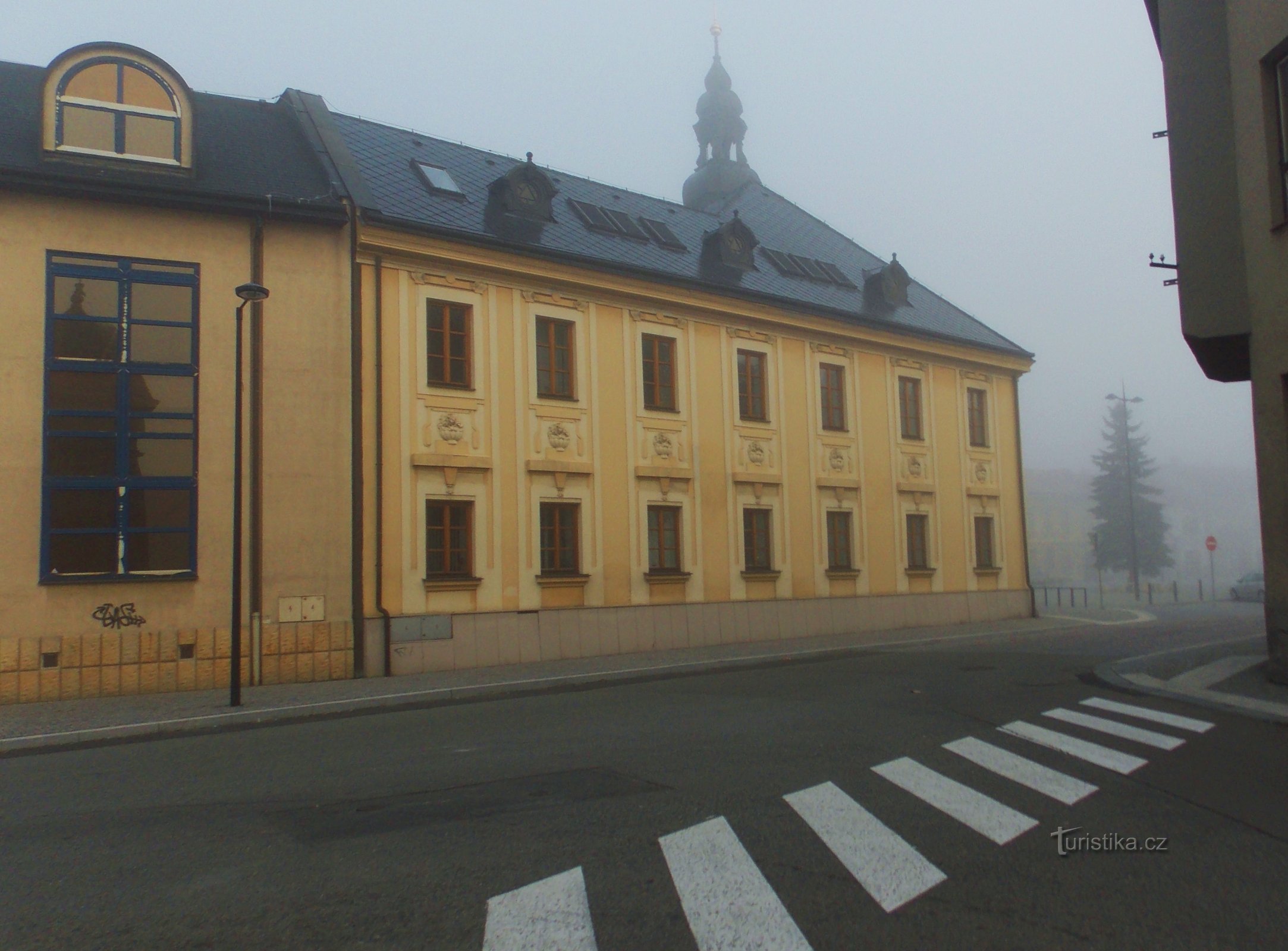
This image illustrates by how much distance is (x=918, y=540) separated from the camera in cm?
2906

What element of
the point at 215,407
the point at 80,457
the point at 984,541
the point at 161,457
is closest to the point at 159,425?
the point at 161,457

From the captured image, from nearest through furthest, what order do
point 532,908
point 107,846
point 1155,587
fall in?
point 532,908
point 107,846
point 1155,587

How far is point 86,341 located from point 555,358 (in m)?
8.45

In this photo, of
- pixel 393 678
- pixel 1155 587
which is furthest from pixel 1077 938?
pixel 1155 587

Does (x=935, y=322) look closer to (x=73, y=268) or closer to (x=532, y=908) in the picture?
(x=73, y=268)

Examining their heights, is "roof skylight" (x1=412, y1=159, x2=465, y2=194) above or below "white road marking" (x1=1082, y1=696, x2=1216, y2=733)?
above

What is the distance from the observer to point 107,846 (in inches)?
233

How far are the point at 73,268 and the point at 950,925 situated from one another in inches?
671

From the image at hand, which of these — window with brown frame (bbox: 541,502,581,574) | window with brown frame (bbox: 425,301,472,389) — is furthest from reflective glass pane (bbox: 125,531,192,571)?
window with brown frame (bbox: 541,502,581,574)

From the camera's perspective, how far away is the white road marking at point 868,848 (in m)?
4.73

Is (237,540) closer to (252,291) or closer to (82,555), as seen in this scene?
(252,291)

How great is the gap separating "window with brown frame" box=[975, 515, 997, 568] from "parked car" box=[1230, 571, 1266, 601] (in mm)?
22472

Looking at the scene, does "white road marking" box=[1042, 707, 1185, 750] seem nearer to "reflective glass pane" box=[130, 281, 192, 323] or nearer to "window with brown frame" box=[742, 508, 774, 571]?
"window with brown frame" box=[742, 508, 774, 571]

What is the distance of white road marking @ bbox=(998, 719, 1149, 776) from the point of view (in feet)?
25.8
